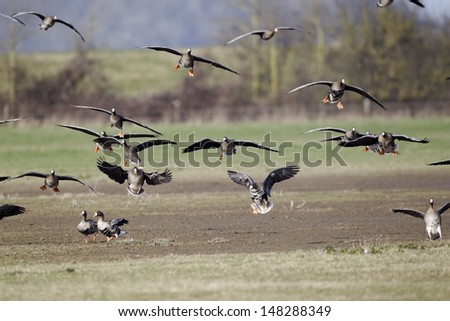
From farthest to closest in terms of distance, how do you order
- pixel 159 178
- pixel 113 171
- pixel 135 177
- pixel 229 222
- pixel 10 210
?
pixel 229 222 → pixel 113 171 → pixel 159 178 → pixel 135 177 → pixel 10 210

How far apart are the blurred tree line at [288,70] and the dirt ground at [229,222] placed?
34394 millimetres

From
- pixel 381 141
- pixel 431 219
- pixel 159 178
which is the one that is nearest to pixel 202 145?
pixel 159 178

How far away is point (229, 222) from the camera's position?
883 inches

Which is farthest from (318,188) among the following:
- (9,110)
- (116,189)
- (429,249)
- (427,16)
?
(427,16)

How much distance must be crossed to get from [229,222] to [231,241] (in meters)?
2.90

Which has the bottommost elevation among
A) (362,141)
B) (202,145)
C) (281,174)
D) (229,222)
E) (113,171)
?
(229,222)

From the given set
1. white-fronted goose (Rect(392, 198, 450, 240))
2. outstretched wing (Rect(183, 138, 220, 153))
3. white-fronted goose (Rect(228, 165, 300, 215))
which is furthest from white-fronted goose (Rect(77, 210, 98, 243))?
white-fronted goose (Rect(392, 198, 450, 240))

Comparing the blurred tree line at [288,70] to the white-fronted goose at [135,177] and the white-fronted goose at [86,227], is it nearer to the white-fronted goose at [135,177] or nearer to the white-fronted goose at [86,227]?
the white-fronted goose at [135,177]

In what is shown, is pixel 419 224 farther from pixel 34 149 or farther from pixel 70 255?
pixel 34 149

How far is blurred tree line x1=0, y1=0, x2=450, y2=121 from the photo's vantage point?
67750 millimetres

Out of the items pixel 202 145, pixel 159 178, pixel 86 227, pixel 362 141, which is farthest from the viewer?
pixel 362 141

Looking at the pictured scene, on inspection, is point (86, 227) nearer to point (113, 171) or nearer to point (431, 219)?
point (113, 171)

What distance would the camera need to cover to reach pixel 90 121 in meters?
59.1
